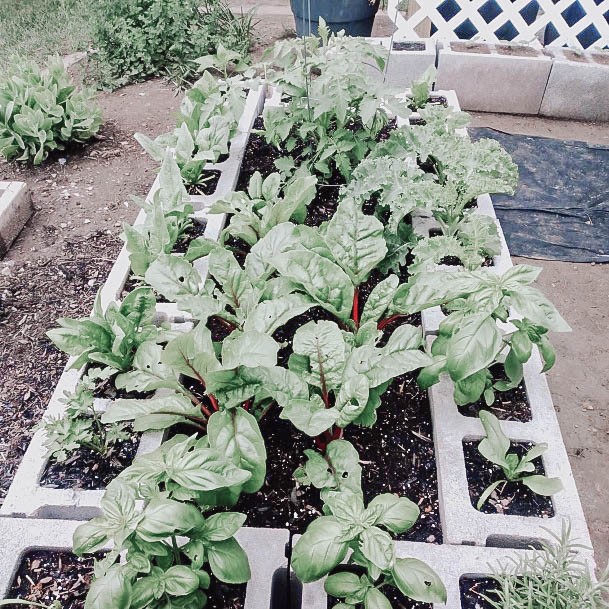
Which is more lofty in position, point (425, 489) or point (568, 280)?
point (425, 489)

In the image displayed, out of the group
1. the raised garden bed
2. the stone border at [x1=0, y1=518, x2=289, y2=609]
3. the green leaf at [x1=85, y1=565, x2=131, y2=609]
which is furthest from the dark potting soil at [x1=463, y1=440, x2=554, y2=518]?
the green leaf at [x1=85, y1=565, x2=131, y2=609]

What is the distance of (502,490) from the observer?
161 cm

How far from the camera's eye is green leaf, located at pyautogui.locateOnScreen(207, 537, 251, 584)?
1271mm

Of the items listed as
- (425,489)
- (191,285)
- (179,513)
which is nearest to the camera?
(179,513)

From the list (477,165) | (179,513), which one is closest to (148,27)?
(477,165)

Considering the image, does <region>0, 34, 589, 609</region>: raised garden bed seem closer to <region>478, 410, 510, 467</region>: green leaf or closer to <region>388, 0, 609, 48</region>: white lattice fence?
<region>478, 410, 510, 467</region>: green leaf

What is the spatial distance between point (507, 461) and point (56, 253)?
2.24 metres

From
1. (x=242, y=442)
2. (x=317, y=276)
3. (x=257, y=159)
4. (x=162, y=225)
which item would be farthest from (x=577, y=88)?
(x=242, y=442)

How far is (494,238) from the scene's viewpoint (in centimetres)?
212

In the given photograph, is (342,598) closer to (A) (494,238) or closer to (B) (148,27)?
(A) (494,238)

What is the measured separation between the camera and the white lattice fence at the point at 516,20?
178 inches

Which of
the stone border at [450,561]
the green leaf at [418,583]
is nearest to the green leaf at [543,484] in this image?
the stone border at [450,561]

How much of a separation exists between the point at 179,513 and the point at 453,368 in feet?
2.58

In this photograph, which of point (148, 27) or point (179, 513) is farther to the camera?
point (148, 27)
